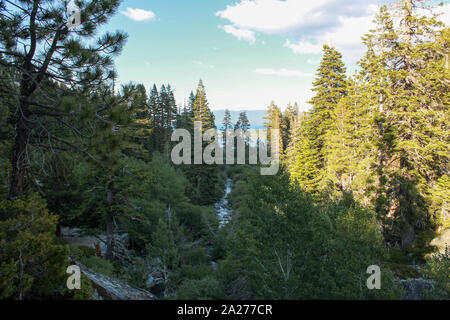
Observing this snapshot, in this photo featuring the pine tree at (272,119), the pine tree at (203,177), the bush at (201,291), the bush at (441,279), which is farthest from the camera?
the pine tree at (272,119)

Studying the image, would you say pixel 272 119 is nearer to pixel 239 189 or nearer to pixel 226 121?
pixel 226 121

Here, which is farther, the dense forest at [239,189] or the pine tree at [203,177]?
the pine tree at [203,177]

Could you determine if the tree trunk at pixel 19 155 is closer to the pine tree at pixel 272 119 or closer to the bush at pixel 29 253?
the bush at pixel 29 253

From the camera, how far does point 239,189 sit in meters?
25.2

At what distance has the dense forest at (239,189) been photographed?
229 inches

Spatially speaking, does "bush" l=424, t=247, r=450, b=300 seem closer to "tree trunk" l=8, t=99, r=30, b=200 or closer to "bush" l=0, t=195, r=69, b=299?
"bush" l=0, t=195, r=69, b=299

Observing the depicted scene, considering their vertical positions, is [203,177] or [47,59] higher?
[47,59]

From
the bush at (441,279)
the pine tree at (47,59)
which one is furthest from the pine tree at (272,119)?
the pine tree at (47,59)

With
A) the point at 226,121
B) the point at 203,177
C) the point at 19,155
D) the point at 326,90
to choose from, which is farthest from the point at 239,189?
the point at 226,121

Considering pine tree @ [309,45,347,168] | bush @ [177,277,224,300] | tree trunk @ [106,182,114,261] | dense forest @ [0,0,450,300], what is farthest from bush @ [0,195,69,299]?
pine tree @ [309,45,347,168]

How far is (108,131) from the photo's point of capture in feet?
19.1

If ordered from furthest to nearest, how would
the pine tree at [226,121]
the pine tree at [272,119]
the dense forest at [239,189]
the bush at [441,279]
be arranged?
the pine tree at [226,121], the pine tree at [272,119], the bush at [441,279], the dense forest at [239,189]
